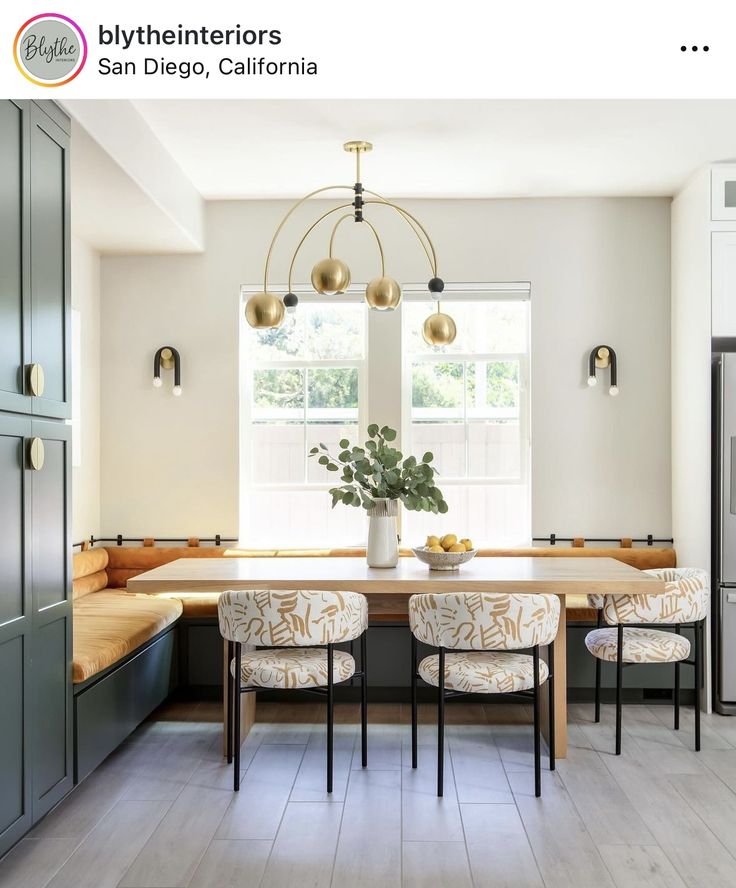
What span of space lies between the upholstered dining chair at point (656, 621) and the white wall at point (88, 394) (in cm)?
292

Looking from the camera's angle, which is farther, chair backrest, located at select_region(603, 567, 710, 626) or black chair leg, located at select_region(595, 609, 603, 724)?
black chair leg, located at select_region(595, 609, 603, 724)

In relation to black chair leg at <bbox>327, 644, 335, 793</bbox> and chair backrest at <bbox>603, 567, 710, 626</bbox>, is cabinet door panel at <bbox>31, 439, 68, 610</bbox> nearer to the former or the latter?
black chair leg at <bbox>327, 644, 335, 793</bbox>

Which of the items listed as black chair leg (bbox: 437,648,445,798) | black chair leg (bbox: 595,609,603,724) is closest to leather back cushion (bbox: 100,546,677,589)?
black chair leg (bbox: 595,609,603,724)

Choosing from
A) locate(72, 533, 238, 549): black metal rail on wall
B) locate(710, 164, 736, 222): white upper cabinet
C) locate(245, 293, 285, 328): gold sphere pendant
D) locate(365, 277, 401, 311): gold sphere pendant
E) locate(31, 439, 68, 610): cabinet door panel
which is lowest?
locate(72, 533, 238, 549): black metal rail on wall

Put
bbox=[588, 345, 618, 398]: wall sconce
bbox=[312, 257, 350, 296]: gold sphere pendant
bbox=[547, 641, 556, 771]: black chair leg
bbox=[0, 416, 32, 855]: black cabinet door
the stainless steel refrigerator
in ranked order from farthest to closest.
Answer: bbox=[588, 345, 618, 398]: wall sconce
the stainless steel refrigerator
bbox=[312, 257, 350, 296]: gold sphere pendant
bbox=[547, 641, 556, 771]: black chair leg
bbox=[0, 416, 32, 855]: black cabinet door

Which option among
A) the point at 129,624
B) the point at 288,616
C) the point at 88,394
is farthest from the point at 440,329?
the point at 88,394

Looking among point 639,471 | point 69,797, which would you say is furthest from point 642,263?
point 69,797

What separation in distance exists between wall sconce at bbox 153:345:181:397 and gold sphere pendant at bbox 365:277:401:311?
1827 mm

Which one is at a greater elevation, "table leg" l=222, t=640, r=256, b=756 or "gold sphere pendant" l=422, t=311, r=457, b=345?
"gold sphere pendant" l=422, t=311, r=457, b=345

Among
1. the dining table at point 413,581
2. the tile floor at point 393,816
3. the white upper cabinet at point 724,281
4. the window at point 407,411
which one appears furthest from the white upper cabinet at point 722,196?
the tile floor at point 393,816

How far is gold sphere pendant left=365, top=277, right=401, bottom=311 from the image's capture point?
3.54 m

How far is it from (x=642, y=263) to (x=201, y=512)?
10.1 feet

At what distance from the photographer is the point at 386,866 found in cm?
253
